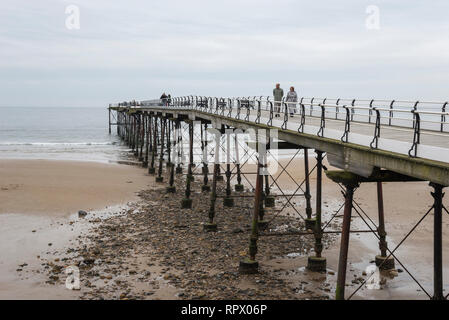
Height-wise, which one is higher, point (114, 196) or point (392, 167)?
point (392, 167)

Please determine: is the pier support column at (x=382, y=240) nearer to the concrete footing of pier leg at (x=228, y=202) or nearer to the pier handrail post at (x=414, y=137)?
the pier handrail post at (x=414, y=137)

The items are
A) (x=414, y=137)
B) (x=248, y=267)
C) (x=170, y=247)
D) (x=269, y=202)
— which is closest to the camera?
(x=414, y=137)

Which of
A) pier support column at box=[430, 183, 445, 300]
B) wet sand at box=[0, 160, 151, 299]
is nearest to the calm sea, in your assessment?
wet sand at box=[0, 160, 151, 299]

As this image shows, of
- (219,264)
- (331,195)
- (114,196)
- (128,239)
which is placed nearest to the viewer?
(219,264)

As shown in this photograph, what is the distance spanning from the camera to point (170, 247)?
15062 millimetres

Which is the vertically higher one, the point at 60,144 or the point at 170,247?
the point at 170,247

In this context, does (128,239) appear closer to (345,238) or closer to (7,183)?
(345,238)

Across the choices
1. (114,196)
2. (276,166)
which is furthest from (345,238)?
(276,166)

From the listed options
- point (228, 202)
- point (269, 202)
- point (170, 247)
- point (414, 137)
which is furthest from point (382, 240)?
point (228, 202)

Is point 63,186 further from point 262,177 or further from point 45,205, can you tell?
point 262,177

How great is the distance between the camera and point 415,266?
13797 mm

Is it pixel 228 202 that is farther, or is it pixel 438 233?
pixel 228 202

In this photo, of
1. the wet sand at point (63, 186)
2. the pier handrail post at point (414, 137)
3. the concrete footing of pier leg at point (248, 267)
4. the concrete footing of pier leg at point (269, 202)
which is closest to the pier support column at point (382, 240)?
the concrete footing of pier leg at point (248, 267)

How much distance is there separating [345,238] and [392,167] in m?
2.00
